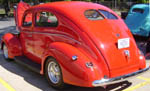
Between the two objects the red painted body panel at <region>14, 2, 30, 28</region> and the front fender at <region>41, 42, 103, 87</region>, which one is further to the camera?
the red painted body panel at <region>14, 2, 30, 28</region>

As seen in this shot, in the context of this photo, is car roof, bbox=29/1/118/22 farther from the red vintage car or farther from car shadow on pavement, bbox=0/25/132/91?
A: car shadow on pavement, bbox=0/25/132/91

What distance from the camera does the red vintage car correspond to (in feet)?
12.4

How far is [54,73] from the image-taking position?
434cm

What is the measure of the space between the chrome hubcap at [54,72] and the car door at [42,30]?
2.03 feet

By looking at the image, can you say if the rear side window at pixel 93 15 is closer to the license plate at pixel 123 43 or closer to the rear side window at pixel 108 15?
the rear side window at pixel 108 15

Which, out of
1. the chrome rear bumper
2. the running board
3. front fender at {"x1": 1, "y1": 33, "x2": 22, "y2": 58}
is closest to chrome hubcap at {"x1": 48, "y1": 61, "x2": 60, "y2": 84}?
the running board

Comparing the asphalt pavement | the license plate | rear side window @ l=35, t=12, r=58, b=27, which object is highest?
rear side window @ l=35, t=12, r=58, b=27

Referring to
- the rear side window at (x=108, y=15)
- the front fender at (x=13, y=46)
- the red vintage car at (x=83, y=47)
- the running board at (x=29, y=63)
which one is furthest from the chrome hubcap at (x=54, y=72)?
the front fender at (x=13, y=46)

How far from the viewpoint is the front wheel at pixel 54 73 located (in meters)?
4.15

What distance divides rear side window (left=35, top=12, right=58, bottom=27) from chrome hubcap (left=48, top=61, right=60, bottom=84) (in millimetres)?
1009

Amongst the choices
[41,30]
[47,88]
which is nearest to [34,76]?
[47,88]

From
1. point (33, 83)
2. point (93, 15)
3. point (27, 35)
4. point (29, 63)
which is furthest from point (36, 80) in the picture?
point (93, 15)

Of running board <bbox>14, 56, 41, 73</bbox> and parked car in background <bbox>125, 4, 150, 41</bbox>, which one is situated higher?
parked car in background <bbox>125, 4, 150, 41</bbox>

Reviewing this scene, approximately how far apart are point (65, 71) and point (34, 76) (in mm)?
1659
